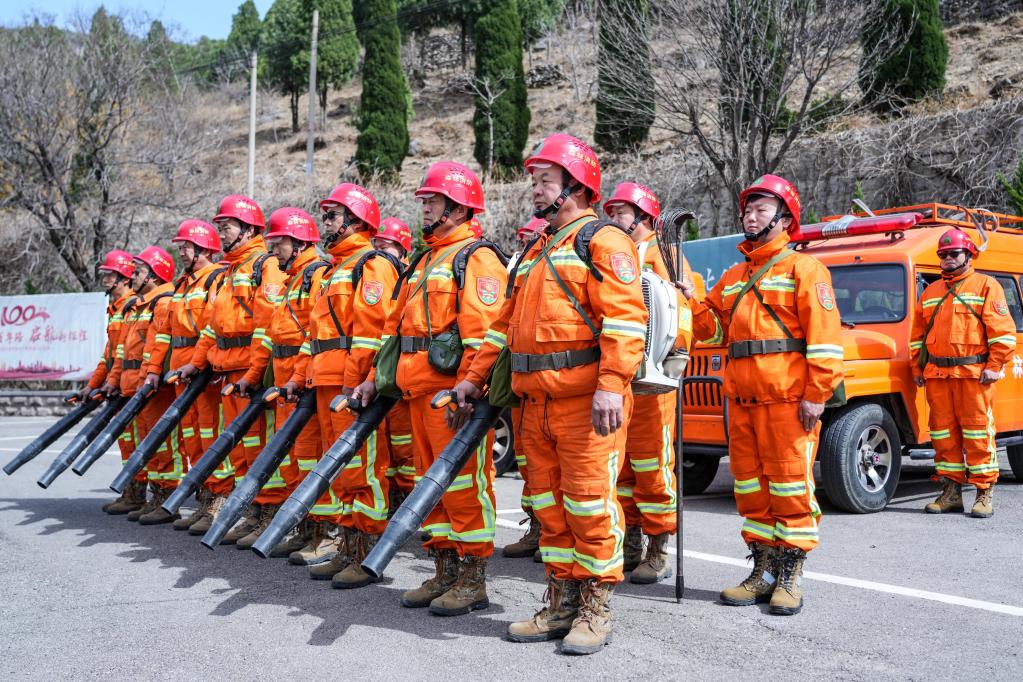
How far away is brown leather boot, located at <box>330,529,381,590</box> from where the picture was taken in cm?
563

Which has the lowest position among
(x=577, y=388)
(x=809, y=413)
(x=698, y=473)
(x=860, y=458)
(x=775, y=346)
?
(x=698, y=473)

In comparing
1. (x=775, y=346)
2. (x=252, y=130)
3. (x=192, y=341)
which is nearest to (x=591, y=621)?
(x=775, y=346)

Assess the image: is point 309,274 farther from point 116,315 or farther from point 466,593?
point 116,315

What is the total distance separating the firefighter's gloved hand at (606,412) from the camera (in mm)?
4211

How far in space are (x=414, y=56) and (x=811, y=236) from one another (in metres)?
49.6

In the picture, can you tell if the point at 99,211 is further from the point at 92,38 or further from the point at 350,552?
the point at 350,552

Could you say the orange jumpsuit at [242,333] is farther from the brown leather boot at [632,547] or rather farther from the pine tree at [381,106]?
the pine tree at [381,106]

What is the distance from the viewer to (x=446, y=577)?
5.29 metres

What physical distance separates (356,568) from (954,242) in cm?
566

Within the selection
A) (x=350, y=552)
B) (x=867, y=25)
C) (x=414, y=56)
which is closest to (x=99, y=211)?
(x=867, y=25)

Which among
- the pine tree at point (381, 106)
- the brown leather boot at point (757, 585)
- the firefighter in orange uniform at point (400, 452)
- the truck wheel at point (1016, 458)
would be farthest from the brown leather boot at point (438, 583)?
the pine tree at point (381, 106)

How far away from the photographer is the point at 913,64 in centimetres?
2056

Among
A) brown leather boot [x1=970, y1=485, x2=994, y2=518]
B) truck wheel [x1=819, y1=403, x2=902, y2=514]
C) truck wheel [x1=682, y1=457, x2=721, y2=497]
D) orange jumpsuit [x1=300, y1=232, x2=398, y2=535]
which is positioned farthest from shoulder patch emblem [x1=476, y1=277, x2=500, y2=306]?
brown leather boot [x1=970, y1=485, x2=994, y2=518]

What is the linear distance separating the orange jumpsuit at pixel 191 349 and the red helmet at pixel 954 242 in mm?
6082
